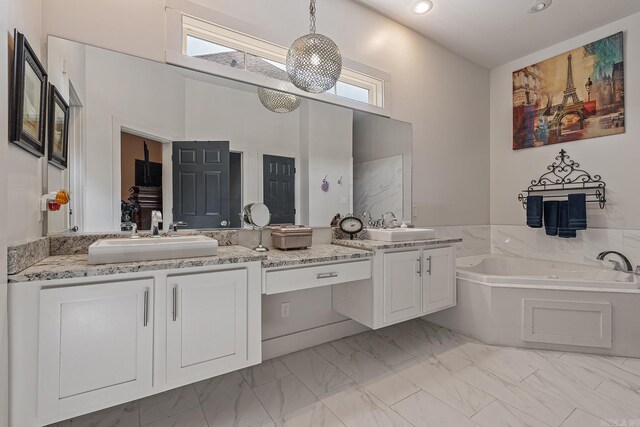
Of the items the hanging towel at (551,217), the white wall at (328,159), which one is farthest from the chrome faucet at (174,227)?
the hanging towel at (551,217)

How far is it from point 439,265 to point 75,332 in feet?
7.80

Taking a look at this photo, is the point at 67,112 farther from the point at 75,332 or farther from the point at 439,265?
the point at 439,265

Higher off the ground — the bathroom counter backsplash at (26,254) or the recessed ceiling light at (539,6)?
the recessed ceiling light at (539,6)

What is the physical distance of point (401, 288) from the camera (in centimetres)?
227

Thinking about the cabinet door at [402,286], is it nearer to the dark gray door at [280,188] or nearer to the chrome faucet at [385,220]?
the chrome faucet at [385,220]

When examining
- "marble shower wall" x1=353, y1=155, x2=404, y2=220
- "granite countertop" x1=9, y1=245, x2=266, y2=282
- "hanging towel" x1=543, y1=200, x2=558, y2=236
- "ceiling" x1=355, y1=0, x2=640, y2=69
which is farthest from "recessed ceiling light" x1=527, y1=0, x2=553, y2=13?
"granite countertop" x1=9, y1=245, x2=266, y2=282

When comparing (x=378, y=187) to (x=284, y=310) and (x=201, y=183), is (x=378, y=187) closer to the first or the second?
(x=284, y=310)

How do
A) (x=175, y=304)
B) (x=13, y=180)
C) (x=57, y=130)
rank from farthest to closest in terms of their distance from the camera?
(x=57, y=130)
(x=175, y=304)
(x=13, y=180)

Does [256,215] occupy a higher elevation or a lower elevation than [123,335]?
higher

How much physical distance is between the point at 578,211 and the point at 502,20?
6.48ft

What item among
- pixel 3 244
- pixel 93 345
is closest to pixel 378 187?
pixel 93 345

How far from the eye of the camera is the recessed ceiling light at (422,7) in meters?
2.62

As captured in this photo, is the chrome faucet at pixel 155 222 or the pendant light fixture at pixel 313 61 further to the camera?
the pendant light fixture at pixel 313 61

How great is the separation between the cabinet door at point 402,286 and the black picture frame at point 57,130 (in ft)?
6.68
